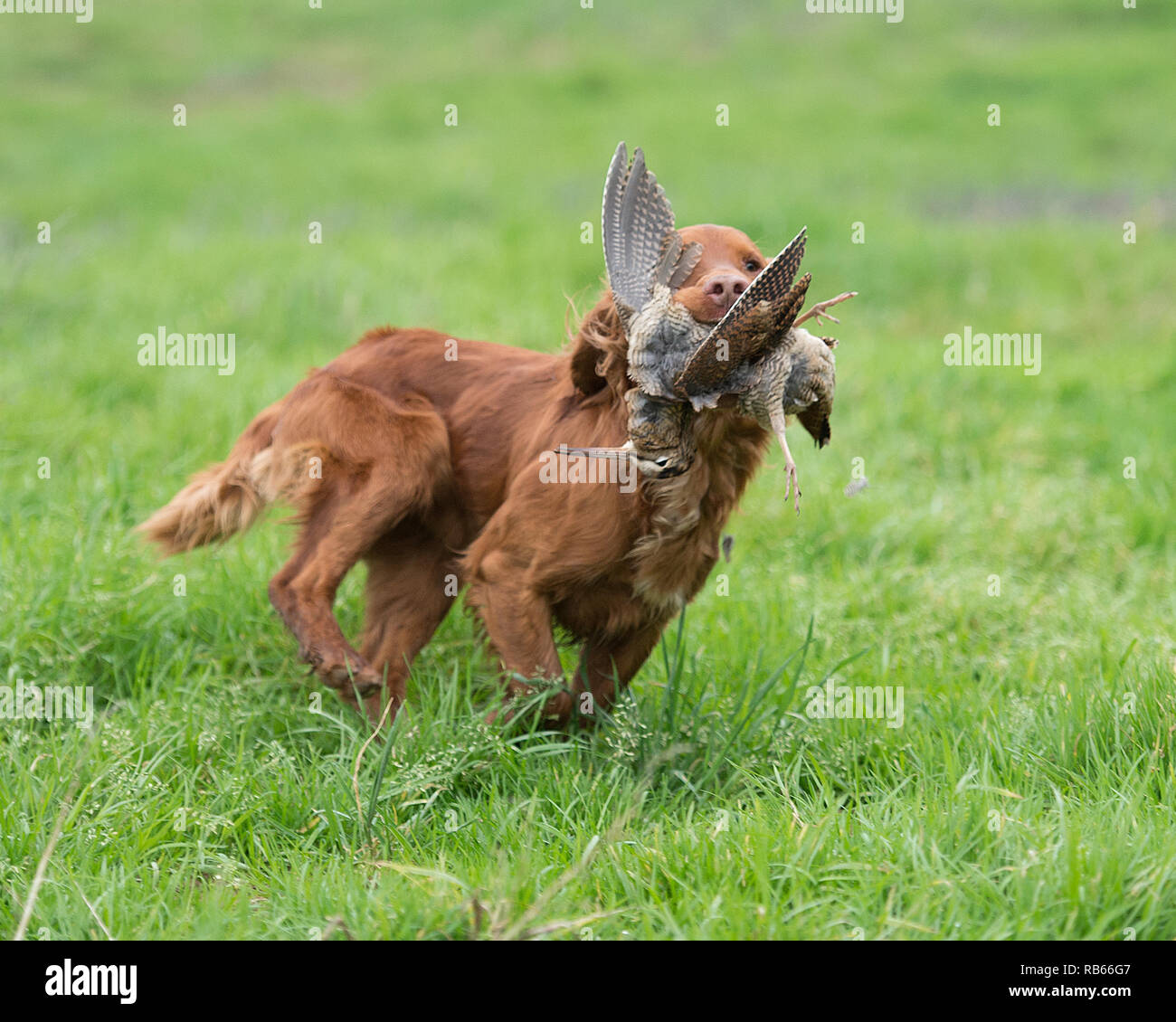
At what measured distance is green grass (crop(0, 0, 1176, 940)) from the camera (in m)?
2.94

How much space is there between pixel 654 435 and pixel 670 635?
52.9 inches

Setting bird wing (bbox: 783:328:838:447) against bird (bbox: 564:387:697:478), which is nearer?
bird wing (bbox: 783:328:838:447)

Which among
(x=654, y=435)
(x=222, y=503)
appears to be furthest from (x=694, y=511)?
(x=222, y=503)

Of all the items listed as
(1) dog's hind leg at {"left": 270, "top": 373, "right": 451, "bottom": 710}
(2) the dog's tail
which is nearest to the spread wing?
(1) dog's hind leg at {"left": 270, "top": 373, "right": 451, "bottom": 710}

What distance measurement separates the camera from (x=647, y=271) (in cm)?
338

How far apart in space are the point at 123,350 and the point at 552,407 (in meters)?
3.97

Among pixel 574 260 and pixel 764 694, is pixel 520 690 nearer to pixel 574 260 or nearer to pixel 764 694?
pixel 764 694

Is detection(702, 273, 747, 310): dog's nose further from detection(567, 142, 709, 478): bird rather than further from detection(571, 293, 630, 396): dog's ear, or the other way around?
detection(571, 293, 630, 396): dog's ear

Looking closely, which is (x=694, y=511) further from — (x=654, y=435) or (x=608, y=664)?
(x=608, y=664)

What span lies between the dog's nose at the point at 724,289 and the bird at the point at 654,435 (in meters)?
0.28

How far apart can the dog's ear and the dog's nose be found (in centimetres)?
33

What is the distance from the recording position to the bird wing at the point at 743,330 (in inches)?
116

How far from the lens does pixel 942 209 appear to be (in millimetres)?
12156

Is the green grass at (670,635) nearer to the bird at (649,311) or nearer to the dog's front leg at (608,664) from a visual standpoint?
the dog's front leg at (608,664)
